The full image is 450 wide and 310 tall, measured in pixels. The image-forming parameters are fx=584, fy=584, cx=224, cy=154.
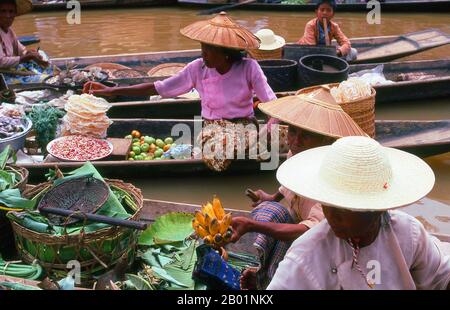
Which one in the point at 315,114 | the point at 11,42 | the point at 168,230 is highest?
the point at 315,114

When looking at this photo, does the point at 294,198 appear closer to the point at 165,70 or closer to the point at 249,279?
the point at 249,279

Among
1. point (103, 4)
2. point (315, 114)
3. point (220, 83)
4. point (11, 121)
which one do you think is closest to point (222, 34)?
point (220, 83)

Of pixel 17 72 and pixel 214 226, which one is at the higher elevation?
pixel 214 226

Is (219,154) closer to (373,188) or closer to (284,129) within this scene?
(284,129)

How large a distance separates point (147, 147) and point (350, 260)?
352 cm

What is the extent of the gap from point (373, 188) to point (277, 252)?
3.73 ft

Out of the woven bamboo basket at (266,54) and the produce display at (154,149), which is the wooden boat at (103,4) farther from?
the produce display at (154,149)

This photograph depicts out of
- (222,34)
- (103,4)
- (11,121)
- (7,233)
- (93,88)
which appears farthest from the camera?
(103,4)

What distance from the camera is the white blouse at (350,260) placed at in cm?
190

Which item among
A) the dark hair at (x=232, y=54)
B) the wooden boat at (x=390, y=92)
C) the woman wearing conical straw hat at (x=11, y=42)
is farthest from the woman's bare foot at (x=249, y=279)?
the woman wearing conical straw hat at (x=11, y=42)

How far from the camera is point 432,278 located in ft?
6.58

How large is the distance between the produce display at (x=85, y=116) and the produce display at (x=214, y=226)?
2.39 metres

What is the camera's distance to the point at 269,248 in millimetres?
2887
